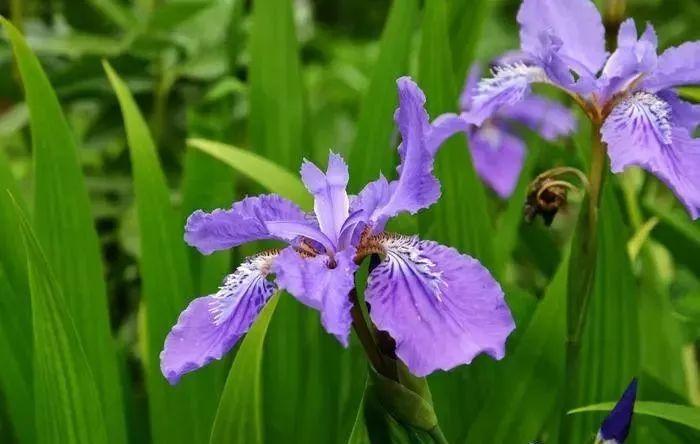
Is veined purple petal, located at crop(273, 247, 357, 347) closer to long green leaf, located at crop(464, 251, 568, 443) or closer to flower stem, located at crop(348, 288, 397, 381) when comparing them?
flower stem, located at crop(348, 288, 397, 381)

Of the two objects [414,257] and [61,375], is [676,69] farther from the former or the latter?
[61,375]

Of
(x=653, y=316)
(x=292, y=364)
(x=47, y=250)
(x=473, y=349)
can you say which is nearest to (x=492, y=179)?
(x=653, y=316)

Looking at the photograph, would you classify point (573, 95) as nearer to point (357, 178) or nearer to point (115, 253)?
point (357, 178)

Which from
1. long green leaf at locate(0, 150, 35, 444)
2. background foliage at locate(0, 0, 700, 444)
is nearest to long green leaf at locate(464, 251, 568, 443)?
background foliage at locate(0, 0, 700, 444)

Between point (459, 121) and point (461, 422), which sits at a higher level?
point (459, 121)

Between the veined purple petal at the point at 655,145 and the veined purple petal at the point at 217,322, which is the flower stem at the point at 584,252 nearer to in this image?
the veined purple petal at the point at 655,145

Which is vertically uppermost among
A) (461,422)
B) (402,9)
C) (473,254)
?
(402,9)

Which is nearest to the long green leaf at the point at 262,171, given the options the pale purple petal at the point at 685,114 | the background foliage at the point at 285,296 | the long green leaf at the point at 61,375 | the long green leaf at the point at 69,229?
the background foliage at the point at 285,296
